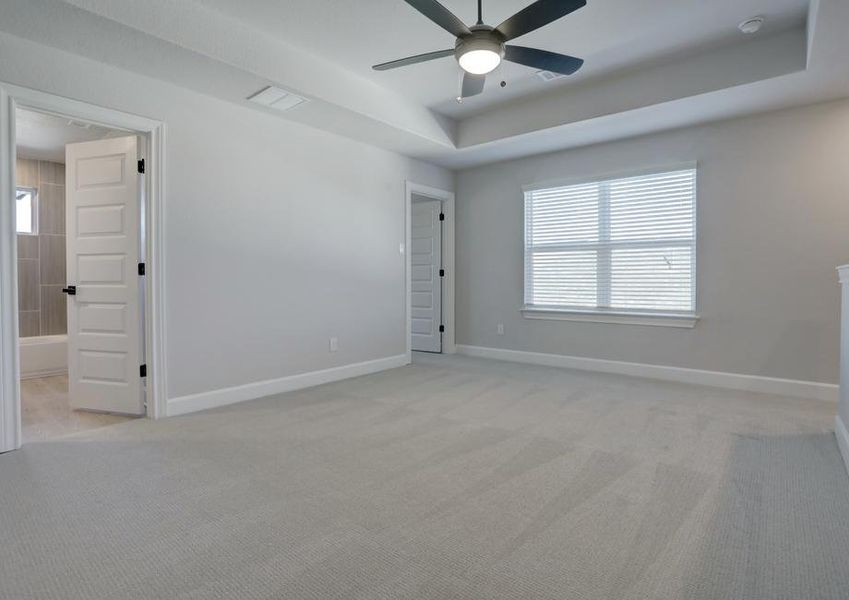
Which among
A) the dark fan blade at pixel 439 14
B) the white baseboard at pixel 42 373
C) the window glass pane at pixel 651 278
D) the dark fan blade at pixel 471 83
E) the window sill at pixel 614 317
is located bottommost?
the white baseboard at pixel 42 373

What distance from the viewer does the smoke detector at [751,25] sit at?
3.29 m

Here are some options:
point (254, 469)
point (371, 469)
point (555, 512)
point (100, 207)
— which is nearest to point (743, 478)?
point (555, 512)

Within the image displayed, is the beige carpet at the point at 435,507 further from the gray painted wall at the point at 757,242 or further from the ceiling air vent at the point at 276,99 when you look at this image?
the ceiling air vent at the point at 276,99

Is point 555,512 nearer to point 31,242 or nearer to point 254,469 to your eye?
point 254,469

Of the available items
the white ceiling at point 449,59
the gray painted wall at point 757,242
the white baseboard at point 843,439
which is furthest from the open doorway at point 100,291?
the white baseboard at point 843,439

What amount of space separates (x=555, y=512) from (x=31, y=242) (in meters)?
6.59

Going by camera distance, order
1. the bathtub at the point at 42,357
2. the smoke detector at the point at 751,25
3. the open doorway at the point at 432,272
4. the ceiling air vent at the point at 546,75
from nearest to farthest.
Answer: the smoke detector at the point at 751,25, the ceiling air vent at the point at 546,75, the bathtub at the point at 42,357, the open doorway at the point at 432,272

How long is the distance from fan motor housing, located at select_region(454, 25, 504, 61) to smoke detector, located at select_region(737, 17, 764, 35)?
2031 mm

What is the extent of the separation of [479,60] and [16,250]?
297 cm

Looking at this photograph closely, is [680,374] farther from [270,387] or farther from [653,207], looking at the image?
[270,387]

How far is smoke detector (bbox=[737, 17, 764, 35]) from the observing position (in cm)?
329

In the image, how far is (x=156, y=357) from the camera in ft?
11.6

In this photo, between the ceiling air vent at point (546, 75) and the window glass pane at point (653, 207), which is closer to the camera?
the ceiling air vent at point (546, 75)

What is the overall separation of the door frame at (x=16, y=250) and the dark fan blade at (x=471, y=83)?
7.38 ft
